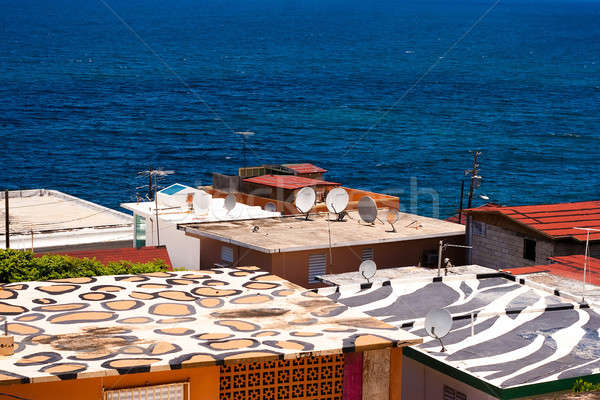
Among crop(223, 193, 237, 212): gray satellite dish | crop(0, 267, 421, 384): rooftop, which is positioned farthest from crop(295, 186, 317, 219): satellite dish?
crop(0, 267, 421, 384): rooftop

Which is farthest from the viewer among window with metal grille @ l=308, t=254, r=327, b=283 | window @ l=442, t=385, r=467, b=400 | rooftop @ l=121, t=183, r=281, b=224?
rooftop @ l=121, t=183, r=281, b=224

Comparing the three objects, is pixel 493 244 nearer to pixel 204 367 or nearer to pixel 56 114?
pixel 204 367

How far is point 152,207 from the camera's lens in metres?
56.0

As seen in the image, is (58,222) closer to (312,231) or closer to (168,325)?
(312,231)

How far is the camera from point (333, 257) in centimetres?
4347

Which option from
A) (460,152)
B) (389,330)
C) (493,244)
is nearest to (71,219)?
(493,244)

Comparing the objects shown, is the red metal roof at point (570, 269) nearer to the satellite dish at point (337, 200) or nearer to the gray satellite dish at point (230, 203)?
the satellite dish at point (337, 200)

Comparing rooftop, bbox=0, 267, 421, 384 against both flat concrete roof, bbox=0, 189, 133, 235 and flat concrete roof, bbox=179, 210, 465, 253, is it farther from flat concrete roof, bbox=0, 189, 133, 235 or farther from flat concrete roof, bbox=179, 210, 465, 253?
flat concrete roof, bbox=0, 189, 133, 235

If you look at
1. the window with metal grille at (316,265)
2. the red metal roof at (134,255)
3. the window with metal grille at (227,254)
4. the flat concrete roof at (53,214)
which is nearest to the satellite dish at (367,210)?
the window with metal grille at (316,265)

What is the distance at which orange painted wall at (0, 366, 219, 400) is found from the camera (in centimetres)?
1977

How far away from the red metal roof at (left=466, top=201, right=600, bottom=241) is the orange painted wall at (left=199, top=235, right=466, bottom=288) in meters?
2.90

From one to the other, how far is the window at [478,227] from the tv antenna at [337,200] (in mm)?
6604

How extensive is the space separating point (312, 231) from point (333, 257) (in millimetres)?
3034

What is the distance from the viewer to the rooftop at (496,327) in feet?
79.3
